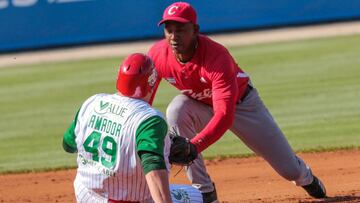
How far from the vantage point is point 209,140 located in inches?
243

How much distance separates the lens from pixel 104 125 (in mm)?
5035

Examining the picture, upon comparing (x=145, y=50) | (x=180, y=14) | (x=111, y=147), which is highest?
(x=180, y=14)

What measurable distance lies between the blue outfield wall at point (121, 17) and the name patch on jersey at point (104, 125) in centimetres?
1326

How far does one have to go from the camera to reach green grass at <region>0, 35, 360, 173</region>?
34.8 feet

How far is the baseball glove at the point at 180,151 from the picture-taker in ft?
18.4

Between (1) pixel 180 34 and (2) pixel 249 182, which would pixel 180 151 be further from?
(2) pixel 249 182

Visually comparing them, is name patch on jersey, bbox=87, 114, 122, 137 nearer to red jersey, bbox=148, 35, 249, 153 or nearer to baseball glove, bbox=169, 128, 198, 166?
baseball glove, bbox=169, 128, 198, 166

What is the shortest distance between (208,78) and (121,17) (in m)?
12.1

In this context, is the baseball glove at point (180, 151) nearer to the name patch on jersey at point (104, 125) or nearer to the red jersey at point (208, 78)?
the red jersey at point (208, 78)

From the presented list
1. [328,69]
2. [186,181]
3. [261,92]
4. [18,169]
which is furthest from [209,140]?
[328,69]

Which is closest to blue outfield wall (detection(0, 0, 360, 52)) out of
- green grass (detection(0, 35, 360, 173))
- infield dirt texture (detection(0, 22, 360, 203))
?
green grass (detection(0, 35, 360, 173))

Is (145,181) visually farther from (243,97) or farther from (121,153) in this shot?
(243,97)

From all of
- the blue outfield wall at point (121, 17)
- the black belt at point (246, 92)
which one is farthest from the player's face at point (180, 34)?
the blue outfield wall at point (121, 17)

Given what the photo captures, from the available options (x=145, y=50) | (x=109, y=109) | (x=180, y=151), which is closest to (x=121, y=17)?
(x=145, y=50)
